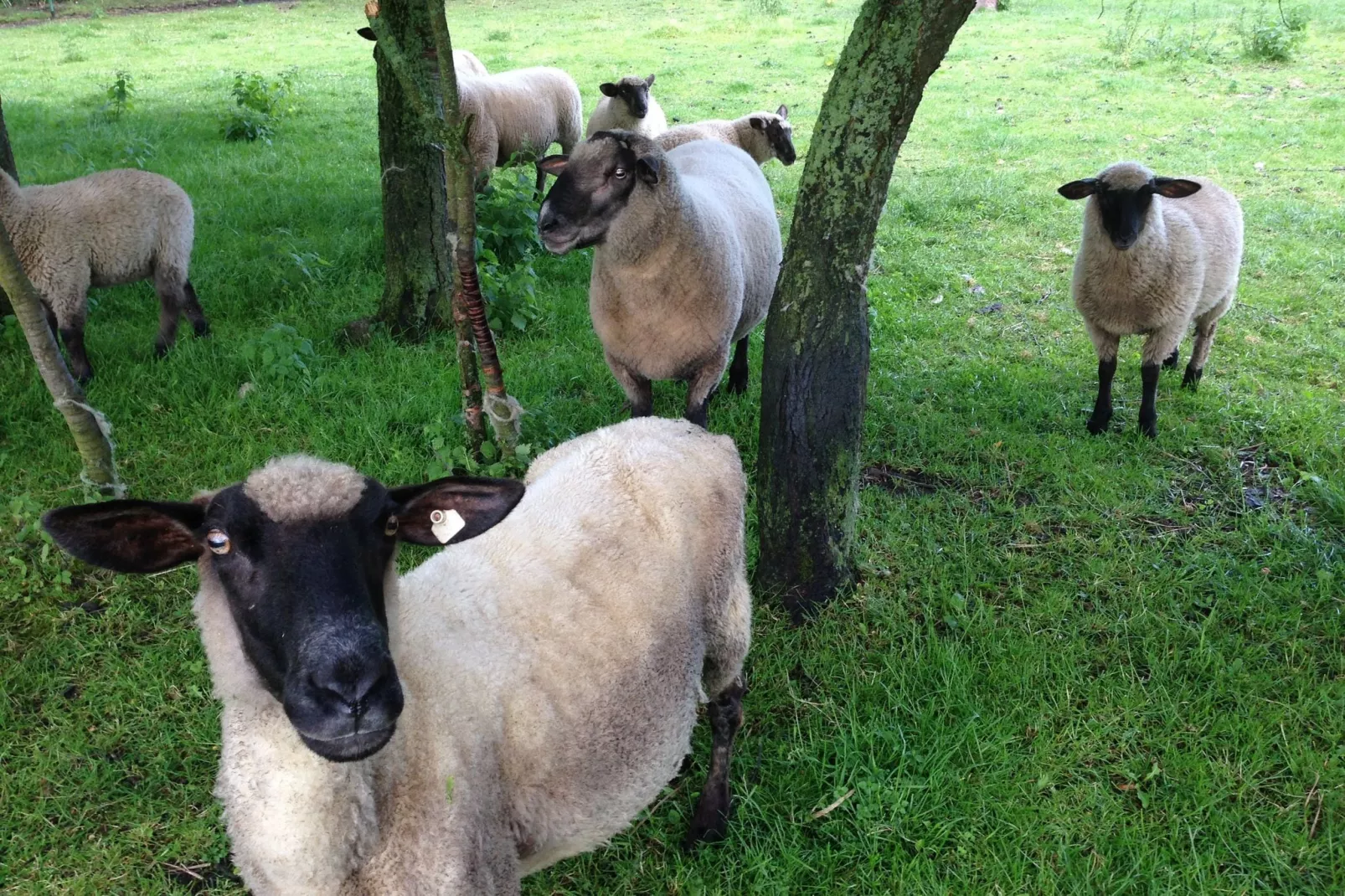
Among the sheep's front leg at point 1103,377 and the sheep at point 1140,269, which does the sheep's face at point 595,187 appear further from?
the sheep's front leg at point 1103,377

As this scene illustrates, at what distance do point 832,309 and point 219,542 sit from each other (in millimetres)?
2280

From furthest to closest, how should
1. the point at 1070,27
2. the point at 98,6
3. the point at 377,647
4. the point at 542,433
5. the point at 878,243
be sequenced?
→ the point at 98,6
the point at 1070,27
the point at 878,243
the point at 542,433
the point at 377,647

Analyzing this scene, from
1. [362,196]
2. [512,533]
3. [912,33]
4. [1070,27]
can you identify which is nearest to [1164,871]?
[512,533]

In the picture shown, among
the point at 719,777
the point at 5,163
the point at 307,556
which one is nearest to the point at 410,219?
the point at 5,163

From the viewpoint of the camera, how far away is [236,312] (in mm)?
5789

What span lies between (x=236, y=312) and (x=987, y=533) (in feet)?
16.2

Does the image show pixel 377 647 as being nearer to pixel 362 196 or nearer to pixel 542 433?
pixel 542 433

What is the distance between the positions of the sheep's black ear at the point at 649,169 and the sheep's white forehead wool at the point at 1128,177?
8.95 ft

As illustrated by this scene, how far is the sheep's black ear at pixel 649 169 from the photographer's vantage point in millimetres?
4145

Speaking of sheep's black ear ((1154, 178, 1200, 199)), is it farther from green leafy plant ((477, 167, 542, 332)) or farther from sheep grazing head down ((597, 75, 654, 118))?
sheep grazing head down ((597, 75, 654, 118))

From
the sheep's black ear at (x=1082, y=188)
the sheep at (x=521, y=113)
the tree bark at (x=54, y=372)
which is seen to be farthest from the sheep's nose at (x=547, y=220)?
the sheep at (x=521, y=113)

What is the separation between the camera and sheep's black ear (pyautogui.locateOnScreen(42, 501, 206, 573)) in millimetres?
1706

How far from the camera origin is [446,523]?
1949 millimetres

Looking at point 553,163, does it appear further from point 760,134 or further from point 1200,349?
point 1200,349
